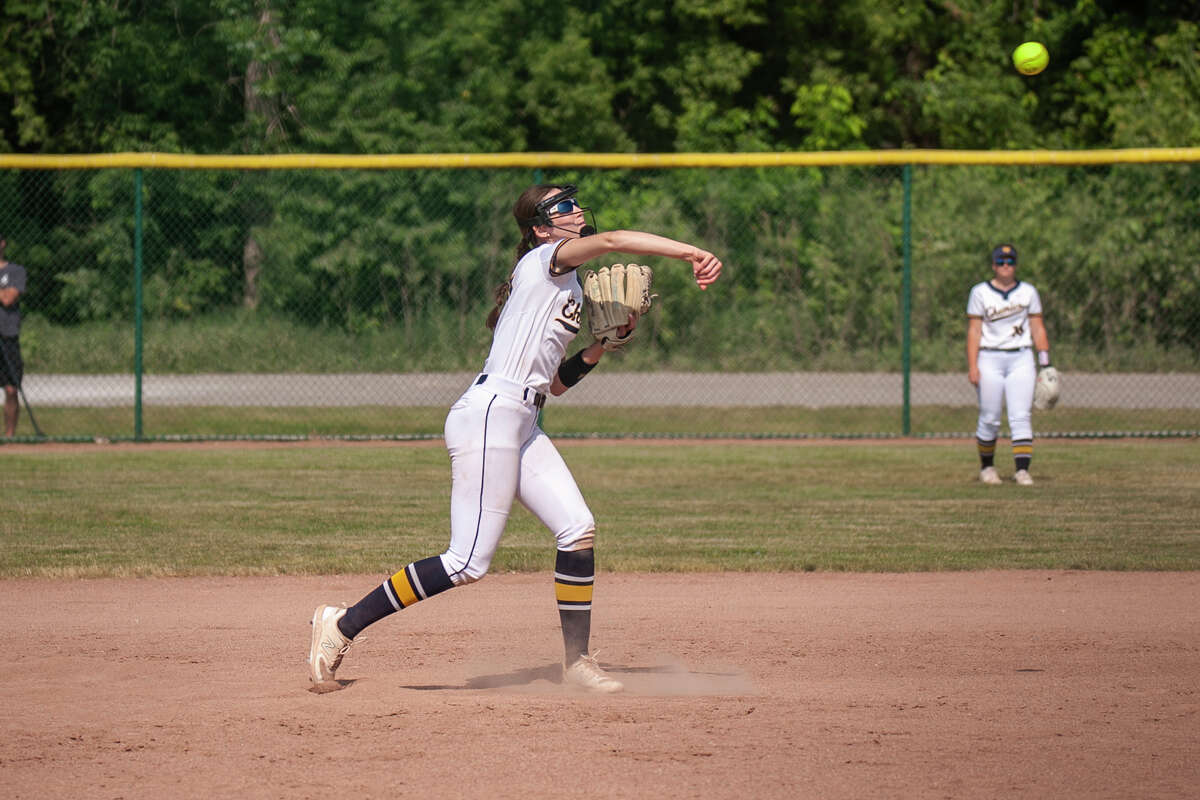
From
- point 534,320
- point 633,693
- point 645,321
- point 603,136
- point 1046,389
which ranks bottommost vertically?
point 633,693

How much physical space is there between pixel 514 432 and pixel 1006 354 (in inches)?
290

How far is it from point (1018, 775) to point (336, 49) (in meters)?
21.1

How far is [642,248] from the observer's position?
5129 mm

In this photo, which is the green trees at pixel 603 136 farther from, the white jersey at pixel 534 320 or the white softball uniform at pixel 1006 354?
the white jersey at pixel 534 320

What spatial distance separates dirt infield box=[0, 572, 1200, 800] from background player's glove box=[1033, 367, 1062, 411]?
13.7 feet

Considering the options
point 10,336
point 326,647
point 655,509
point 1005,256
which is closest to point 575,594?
point 326,647

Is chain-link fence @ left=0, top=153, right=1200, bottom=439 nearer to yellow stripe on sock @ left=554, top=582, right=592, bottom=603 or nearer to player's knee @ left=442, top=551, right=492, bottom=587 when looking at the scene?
yellow stripe on sock @ left=554, top=582, right=592, bottom=603

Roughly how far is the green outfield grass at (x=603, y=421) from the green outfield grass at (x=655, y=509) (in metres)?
0.96

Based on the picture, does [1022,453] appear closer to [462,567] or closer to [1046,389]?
[1046,389]

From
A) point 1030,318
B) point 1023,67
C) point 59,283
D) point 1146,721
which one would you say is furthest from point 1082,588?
point 59,283

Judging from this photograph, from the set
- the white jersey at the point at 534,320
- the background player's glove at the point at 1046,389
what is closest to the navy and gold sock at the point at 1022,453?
the background player's glove at the point at 1046,389

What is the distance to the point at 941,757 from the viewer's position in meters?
4.91

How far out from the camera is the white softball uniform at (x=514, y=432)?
5551mm

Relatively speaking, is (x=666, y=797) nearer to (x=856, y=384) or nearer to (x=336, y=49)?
(x=856, y=384)
